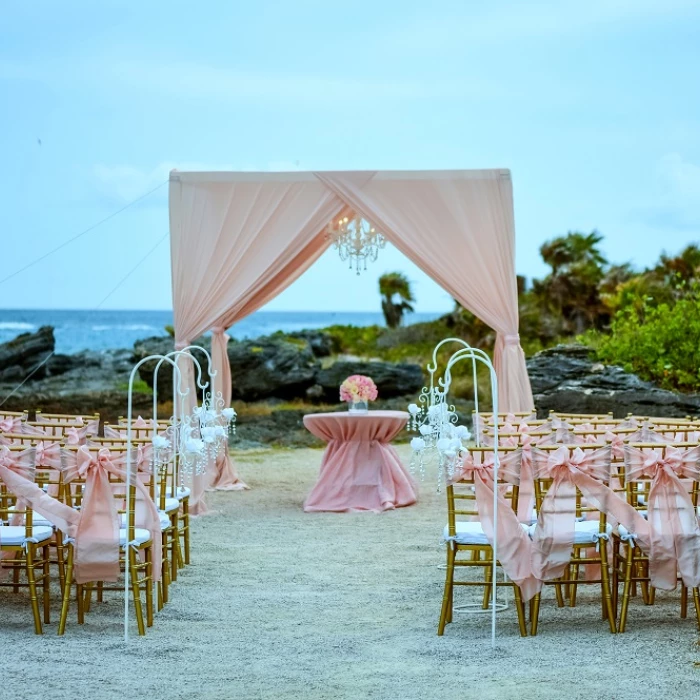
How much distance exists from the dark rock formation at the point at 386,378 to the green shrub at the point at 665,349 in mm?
3902

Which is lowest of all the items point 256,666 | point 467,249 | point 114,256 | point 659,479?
point 256,666

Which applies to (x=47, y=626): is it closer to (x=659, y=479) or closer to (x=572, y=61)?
(x=659, y=479)

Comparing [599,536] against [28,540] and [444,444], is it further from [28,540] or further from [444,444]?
[28,540]

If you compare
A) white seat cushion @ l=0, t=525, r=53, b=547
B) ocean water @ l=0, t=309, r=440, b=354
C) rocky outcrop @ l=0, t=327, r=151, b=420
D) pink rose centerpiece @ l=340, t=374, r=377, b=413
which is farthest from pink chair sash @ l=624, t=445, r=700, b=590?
ocean water @ l=0, t=309, r=440, b=354

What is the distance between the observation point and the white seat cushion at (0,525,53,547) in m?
5.10

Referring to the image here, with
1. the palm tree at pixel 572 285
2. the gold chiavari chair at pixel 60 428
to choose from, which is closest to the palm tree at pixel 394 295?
the palm tree at pixel 572 285

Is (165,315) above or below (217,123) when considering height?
below

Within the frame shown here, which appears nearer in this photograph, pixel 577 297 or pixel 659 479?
pixel 659 479

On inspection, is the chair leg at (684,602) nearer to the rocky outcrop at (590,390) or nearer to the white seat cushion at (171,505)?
the white seat cushion at (171,505)

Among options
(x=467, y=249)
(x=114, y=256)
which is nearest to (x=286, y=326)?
(x=114, y=256)

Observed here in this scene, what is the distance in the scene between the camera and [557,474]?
5094mm

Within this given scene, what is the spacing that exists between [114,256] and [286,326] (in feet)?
36.3

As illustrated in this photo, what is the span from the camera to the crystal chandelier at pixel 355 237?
9133mm

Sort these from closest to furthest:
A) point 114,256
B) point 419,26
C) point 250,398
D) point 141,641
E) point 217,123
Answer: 1. point 141,641
2. point 250,398
3. point 419,26
4. point 217,123
5. point 114,256
